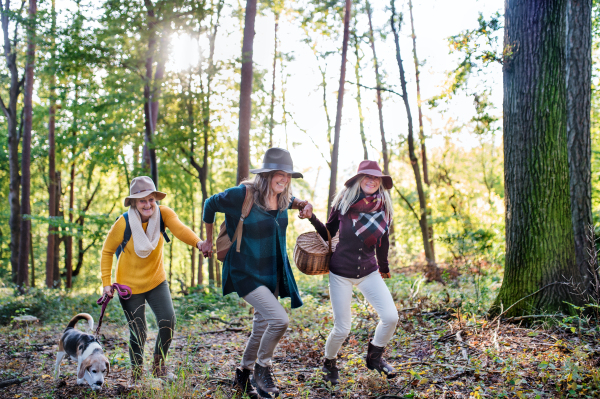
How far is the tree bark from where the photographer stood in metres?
9.76

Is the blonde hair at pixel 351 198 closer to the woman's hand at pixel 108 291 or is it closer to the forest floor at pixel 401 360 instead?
the forest floor at pixel 401 360

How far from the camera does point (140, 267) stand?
4.28 meters

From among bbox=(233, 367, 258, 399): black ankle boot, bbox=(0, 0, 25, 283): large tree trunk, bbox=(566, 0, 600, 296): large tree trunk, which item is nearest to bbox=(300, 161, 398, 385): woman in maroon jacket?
bbox=(233, 367, 258, 399): black ankle boot

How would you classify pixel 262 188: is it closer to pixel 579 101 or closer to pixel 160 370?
pixel 160 370

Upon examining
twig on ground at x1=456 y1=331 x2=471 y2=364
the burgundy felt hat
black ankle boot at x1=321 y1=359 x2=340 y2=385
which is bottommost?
black ankle boot at x1=321 y1=359 x2=340 y2=385

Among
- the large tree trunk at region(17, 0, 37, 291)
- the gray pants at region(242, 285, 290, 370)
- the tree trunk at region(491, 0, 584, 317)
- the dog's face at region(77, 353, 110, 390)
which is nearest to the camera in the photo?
the gray pants at region(242, 285, 290, 370)

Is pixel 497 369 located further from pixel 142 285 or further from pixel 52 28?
pixel 52 28

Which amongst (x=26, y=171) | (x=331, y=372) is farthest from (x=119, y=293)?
(x=26, y=171)

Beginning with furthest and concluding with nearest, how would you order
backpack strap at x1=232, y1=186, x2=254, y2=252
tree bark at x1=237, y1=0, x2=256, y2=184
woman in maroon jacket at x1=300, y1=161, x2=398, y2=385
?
tree bark at x1=237, y1=0, x2=256, y2=184, woman in maroon jacket at x1=300, y1=161, x2=398, y2=385, backpack strap at x1=232, y1=186, x2=254, y2=252

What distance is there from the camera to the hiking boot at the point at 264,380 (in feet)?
12.3

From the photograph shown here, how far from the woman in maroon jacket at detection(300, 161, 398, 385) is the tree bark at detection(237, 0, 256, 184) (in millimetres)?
5658

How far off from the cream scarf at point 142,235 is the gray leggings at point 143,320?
0.47 metres

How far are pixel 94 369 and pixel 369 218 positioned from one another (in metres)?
3.11

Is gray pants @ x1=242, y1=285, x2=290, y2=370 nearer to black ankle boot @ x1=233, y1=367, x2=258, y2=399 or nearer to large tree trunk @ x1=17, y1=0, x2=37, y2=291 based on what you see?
black ankle boot @ x1=233, y1=367, x2=258, y2=399
